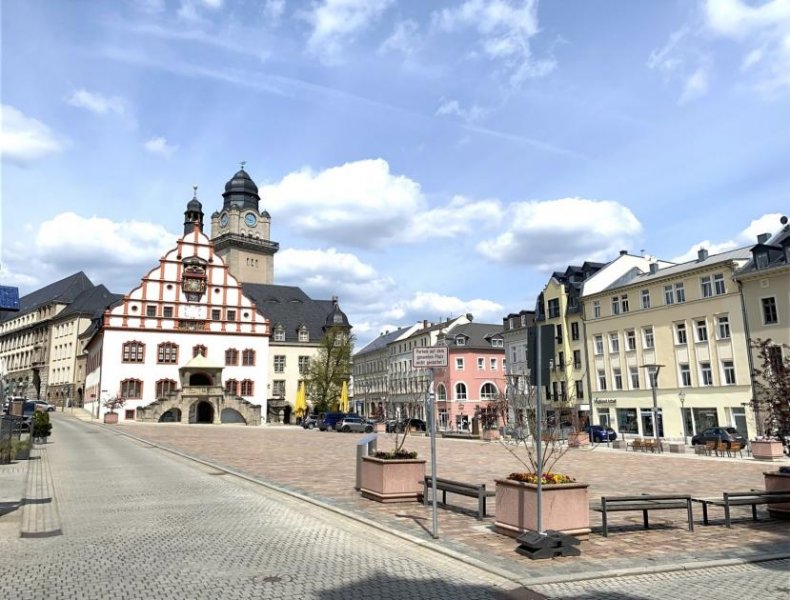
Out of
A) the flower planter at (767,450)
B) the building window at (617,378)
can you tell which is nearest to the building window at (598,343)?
the building window at (617,378)

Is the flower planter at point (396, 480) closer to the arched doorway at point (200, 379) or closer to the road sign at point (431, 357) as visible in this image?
the road sign at point (431, 357)

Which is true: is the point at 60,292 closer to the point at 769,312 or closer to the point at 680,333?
the point at 680,333

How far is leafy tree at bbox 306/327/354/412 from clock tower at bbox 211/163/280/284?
30086 millimetres

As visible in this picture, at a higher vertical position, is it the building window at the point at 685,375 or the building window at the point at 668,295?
the building window at the point at 668,295

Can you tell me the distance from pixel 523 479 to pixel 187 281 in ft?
196

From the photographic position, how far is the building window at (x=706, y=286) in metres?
42.6

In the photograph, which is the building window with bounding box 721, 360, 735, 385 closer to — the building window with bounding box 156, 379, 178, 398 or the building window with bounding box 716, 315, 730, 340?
the building window with bounding box 716, 315, 730, 340

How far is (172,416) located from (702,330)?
4607cm

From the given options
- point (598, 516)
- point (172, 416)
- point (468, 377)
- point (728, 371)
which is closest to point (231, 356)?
point (172, 416)

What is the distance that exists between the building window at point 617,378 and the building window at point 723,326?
9.03 m

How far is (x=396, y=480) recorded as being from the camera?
1272 cm

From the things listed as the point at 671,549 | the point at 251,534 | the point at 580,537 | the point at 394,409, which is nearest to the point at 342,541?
the point at 251,534

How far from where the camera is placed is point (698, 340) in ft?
142

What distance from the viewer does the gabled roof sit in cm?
10206
